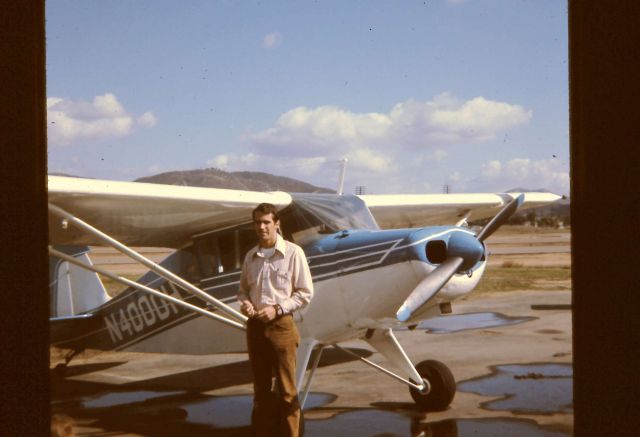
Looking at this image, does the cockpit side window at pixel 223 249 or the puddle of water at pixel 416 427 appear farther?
the cockpit side window at pixel 223 249

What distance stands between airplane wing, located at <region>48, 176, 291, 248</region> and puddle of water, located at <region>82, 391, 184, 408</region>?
1809 mm

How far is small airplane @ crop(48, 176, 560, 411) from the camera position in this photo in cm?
530

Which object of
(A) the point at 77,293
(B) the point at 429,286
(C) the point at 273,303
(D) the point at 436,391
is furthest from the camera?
(A) the point at 77,293

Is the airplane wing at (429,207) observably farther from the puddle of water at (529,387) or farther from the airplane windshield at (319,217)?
the puddle of water at (529,387)

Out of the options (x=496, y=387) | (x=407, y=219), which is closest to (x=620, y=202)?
(x=496, y=387)

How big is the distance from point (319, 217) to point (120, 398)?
11.2 feet

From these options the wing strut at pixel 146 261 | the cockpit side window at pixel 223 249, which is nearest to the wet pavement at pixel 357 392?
the wing strut at pixel 146 261

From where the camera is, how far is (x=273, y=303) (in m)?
4.21

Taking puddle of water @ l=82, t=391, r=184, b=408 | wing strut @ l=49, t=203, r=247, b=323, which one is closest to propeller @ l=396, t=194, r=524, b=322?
wing strut @ l=49, t=203, r=247, b=323

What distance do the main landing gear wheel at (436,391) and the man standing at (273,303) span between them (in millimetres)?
2367

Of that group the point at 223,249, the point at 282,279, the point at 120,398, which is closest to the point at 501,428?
the point at 282,279

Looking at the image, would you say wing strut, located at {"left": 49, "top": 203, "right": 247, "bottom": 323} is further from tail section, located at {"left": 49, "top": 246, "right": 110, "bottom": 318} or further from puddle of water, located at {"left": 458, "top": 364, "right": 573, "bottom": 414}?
tail section, located at {"left": 49, "top": 246, "right": 110, "bottom": 318}

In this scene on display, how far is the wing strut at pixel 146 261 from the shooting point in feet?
17.8

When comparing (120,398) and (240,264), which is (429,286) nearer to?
(240,264)
